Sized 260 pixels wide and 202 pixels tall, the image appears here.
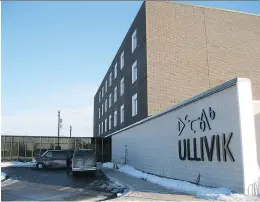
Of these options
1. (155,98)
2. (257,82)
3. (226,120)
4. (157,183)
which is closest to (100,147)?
(155,98)

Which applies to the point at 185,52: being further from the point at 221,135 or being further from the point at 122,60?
the point at 221,135

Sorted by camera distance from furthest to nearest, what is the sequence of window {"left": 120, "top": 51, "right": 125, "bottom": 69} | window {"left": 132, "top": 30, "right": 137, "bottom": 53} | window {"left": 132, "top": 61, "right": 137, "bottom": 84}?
window {"left": 120, "top": 51, "right": 125, "bottom": 69} < window {"left": 132, "top": 30, "right": 137, "bottom": 53} < window {"left": 132, "top": 61, "right": 137, "bottom": 84}

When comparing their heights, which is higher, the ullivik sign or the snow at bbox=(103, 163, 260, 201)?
the ullivik sign

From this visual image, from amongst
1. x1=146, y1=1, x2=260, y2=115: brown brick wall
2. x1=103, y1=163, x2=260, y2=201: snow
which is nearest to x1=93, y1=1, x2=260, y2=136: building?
x1=146, y1=1, x2=260, y2=115: brown brick wall

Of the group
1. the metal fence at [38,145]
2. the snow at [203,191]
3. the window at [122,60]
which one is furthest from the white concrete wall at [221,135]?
the metal fence at [38,145]

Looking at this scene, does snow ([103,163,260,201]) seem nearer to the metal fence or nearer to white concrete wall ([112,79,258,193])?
white concrete wall ([112,79,258,193])

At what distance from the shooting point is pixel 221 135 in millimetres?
13352

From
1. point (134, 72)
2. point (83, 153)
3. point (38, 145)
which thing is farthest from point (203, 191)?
point (38, 145)

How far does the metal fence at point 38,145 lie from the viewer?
41.2 meters

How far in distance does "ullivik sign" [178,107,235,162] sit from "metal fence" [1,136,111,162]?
2566cm

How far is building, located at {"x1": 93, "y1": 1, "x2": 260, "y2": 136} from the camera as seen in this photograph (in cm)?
2525

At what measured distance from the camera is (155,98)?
981 inches

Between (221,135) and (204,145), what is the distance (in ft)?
4.94

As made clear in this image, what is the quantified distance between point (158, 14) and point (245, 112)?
1585 centimetres
